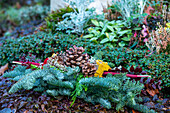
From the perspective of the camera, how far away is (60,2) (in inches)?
204

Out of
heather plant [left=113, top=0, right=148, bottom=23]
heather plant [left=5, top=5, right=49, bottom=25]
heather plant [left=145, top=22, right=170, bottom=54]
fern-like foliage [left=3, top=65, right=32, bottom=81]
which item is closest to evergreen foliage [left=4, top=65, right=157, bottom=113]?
fern-like foliage [left=3, top=65, right=32, bottom=81]

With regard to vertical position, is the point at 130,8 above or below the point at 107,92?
above

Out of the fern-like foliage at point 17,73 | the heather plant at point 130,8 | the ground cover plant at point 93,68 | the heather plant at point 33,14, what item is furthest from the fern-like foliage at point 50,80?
the heather plant at point 33,14

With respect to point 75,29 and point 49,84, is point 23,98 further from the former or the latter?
point 75,29

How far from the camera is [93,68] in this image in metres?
2.20

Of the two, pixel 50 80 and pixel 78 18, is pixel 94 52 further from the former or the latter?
pixel 50 80

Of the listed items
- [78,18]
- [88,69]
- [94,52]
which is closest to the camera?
[88,69]

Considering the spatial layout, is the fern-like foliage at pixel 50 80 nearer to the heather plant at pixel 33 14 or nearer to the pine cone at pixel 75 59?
the pine cone at pixel 75 59

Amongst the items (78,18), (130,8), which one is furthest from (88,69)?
(130,8)

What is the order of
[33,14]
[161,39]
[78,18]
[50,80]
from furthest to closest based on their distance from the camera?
1. [33,14]
2. [78,18]
3. [161,39]
4. [50,80]

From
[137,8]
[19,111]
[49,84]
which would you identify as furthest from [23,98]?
[137,8]

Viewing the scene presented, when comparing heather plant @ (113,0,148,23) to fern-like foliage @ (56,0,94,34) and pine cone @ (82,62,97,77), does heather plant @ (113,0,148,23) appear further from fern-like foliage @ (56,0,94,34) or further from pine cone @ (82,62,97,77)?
pine cone @ (82,62,97,77)

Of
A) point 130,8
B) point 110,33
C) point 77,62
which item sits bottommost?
point 77,62

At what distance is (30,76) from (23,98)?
27cm
